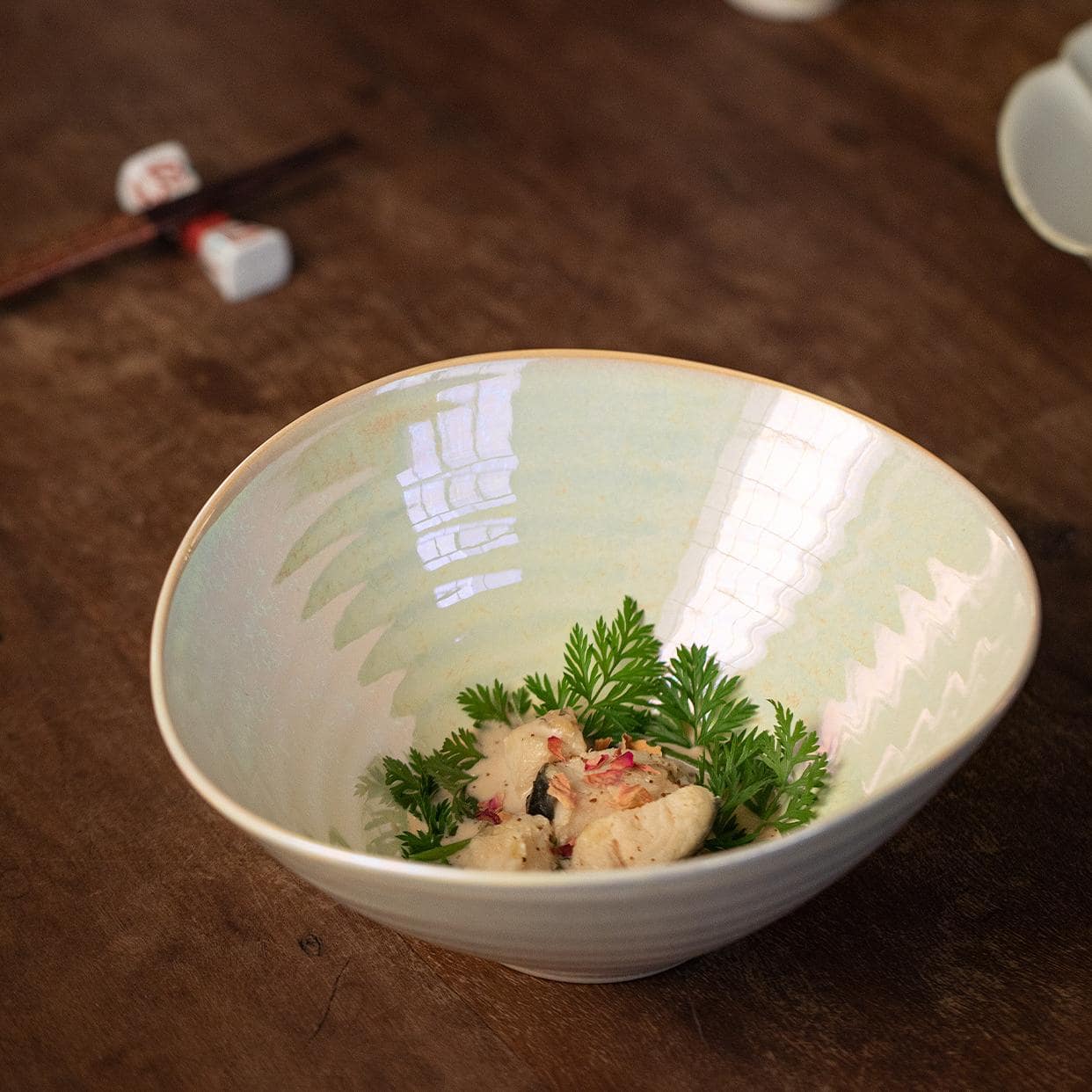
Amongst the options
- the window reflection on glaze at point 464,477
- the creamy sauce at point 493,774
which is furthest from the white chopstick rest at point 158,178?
the creamy sauce at point 493,774

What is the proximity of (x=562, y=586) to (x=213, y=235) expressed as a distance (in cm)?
50

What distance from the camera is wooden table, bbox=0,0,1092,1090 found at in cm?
62

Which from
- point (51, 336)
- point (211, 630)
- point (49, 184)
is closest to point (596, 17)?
point (49, 184)

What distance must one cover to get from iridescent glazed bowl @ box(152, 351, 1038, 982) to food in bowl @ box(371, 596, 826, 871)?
16 millimetres

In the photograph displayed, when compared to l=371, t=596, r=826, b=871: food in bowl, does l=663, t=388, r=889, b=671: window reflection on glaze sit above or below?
above

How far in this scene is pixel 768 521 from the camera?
0.70m

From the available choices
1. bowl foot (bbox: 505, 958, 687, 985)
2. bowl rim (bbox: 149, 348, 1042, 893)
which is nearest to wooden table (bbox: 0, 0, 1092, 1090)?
bowl foot (bbox: 505, 958, 687, 985)

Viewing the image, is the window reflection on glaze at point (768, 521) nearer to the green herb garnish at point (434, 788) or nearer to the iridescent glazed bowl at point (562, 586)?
the iridescent glazed bowl at point (562, 586)

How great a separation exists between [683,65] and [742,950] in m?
0.95

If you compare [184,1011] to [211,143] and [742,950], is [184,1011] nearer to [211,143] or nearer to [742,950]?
[742,950]

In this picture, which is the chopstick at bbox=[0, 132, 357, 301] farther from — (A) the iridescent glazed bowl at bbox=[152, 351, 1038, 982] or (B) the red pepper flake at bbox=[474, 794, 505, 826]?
(B) the red pepper flake at bbox=[474, 794, 505, 826]

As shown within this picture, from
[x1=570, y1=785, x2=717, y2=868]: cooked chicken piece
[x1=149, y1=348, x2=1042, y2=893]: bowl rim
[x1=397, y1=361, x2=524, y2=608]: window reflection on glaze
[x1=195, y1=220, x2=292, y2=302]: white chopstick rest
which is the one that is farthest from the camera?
[x1=195, y1=220, x2=292, y2=302]: white chopstick rest

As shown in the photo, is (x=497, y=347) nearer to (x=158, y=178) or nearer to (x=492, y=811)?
(x=158, y=178)

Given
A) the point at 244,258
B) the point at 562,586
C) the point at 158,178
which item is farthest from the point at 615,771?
the point at 158,178
